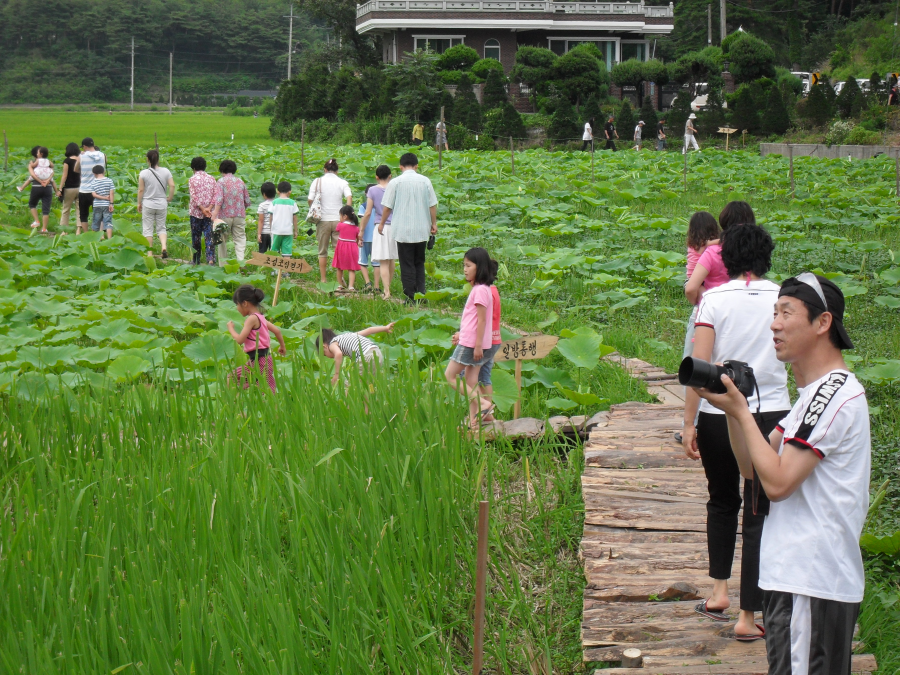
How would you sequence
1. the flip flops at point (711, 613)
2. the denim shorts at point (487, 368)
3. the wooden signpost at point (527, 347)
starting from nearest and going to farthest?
the flip flops at point (711, 613) < the wooden signpost at point (527, 347) < the denim shorts at point (487, 368)

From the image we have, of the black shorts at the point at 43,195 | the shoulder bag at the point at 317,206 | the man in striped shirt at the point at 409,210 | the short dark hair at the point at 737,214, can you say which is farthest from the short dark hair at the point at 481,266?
the black shorts at the point at 43,195

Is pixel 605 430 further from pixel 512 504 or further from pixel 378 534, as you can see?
pixel 378 534

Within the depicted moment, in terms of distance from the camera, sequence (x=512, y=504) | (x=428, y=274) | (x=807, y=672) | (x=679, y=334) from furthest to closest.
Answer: (x=428, y=274) → (x=679, y=334) → (x=512, y=504) → (x=807, y=672)

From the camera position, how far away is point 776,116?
2836cm

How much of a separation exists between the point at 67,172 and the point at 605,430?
10.7 meters

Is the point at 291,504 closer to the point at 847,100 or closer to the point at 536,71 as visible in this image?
the point at 847,100

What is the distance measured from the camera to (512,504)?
4277 millimetres

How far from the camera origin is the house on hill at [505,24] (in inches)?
1598

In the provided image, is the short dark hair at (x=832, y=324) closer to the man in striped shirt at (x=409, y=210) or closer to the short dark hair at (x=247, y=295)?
Result: the short dark hair at (x=247, y=295)

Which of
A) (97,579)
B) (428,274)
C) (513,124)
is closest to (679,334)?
(428,274)

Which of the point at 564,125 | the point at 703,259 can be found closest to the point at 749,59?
A: the point at 564,125

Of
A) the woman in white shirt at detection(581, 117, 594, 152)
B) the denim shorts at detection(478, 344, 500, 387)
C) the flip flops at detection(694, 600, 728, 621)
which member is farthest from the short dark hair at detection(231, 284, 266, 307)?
the woman in white shirt at detection(581, 117, 594, 152)

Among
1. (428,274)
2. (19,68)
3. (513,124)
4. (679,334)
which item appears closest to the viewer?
(679,334)

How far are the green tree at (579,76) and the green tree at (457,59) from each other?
3430mm
